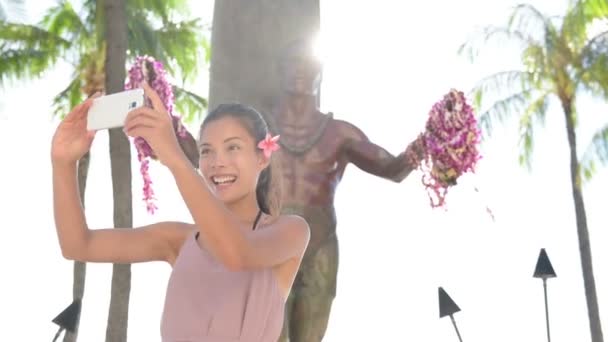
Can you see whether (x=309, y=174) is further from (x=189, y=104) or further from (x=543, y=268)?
(x=189, y=104)

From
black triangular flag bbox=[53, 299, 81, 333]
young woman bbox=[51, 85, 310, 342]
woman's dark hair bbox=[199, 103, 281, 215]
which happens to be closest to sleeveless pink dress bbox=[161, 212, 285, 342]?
young woman bbox=[51, 85, 310, 342]

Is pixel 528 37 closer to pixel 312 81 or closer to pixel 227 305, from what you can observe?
→ pixel 312 81

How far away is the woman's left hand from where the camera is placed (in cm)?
214

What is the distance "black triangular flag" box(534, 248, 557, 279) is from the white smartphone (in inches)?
441

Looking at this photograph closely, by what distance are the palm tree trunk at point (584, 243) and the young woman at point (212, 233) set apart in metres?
18.2

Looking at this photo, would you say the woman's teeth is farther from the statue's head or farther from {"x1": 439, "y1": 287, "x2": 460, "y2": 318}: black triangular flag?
{"x1": 439, "y1": 287, "x2": 460, "y2": 318}: black triangular flag

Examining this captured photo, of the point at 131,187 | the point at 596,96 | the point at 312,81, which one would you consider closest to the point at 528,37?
the point at 596,96

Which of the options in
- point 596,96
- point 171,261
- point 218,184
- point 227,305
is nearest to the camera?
point 227,305

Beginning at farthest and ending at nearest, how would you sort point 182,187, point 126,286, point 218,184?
point 126,286, point 218,184, point 182,187

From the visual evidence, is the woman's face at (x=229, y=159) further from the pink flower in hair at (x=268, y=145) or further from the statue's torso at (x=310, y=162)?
the statue's torso at (x=310, y=162)

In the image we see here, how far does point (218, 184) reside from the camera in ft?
8.29

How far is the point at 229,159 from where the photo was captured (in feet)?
8.31

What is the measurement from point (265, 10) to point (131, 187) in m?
10.4

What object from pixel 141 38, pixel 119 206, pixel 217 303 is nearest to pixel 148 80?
pixel 217 303
